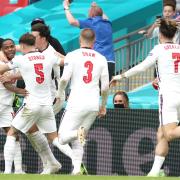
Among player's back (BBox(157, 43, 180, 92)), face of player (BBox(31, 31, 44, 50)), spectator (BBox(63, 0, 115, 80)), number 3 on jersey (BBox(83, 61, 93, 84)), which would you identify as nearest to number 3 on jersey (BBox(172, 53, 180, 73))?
player's back (BBox(157, 43, 180, 92))

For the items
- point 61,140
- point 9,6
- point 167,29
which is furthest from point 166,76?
point 9,6

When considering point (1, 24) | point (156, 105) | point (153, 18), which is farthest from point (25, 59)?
point (1, 24)

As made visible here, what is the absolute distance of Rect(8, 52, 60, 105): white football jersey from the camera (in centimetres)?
1672

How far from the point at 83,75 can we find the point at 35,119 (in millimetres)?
1164

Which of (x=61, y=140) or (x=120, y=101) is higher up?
(x=120, y=101)

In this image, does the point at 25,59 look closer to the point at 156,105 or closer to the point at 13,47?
the point at 13,47

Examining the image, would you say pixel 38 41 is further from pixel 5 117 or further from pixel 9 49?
pixel 5 117

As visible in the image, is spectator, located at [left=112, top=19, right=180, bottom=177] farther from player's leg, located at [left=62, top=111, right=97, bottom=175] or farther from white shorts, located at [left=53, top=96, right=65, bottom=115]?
white shorts, located at [left=53, top=96, right=65, bottom=115]

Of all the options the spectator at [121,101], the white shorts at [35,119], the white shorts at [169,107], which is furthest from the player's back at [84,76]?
the spectator at [121,101]

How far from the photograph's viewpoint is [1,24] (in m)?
28.3

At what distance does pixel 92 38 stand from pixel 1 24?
12089mm

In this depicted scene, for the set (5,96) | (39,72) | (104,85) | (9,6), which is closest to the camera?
(104,85)

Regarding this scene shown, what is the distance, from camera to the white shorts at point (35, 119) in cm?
1698

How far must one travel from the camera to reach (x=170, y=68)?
16078 mm
